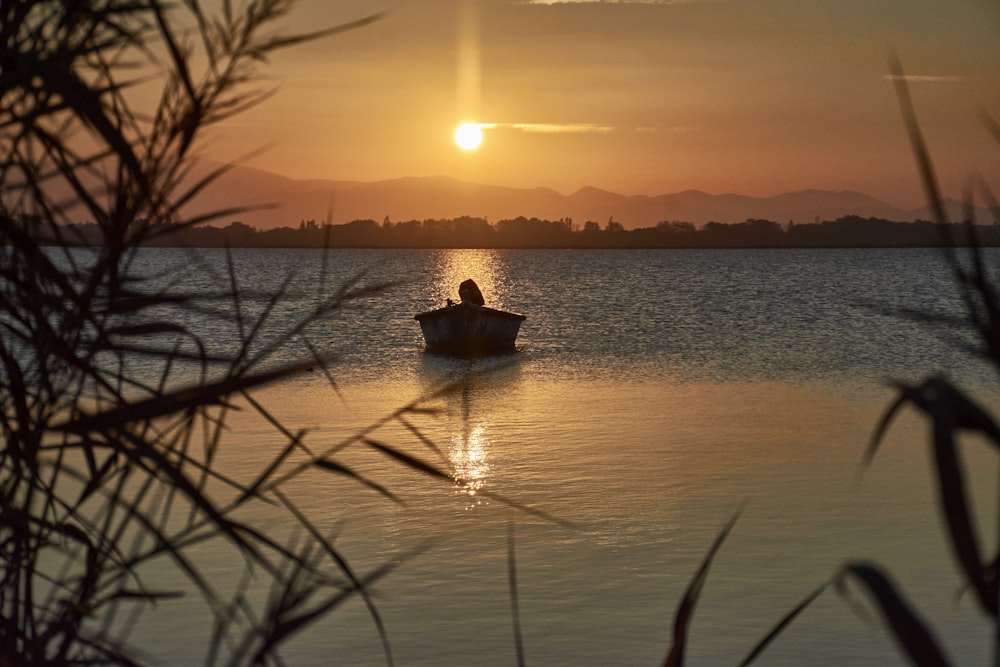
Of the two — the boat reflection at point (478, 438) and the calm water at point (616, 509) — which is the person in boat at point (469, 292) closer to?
the calm water at point (616, 509)

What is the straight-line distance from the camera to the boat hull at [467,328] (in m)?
28.0

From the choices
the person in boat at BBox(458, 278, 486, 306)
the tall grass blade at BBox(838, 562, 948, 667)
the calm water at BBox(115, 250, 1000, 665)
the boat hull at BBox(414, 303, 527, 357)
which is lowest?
the calm water at BBox(115, 250, 1000, 665)

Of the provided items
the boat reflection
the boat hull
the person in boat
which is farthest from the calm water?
the person in boat

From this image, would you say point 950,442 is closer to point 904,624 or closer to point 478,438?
point 904,624

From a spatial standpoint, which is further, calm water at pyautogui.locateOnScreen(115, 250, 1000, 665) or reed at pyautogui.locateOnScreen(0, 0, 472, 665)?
calm water at pyautogui.locateOnScreen(115, 250, 1000, 665)

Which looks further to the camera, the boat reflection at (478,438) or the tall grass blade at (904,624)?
the boat reflection at (478,438)

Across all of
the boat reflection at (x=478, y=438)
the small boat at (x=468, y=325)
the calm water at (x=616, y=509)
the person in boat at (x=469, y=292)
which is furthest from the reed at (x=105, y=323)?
the person in boat at (x=469, y=292)

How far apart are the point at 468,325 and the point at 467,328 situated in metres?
0.16

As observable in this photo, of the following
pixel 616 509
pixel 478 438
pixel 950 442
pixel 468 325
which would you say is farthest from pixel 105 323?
pixel 468 325

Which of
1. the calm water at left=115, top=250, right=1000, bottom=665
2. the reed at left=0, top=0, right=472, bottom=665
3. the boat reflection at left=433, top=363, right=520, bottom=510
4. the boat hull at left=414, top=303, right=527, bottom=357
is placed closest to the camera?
the reed at left=0, top=0, right=472, bottom=665

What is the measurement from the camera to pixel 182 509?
38.0ft

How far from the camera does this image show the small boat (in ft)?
92.0

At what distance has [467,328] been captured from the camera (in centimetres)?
2836

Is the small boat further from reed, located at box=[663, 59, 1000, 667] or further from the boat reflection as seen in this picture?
reed, located at box=[663, 59, 1000, 667]
